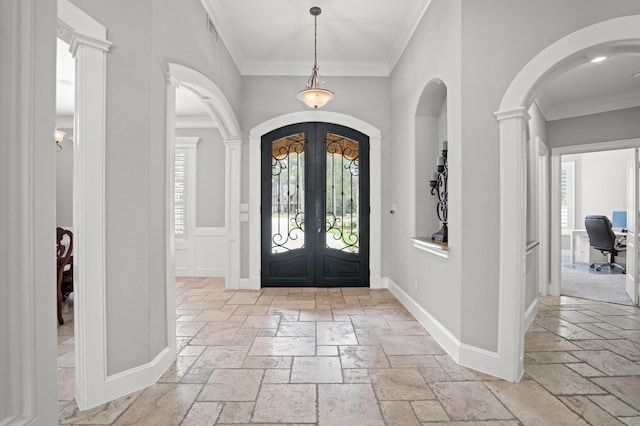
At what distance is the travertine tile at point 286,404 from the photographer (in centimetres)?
202

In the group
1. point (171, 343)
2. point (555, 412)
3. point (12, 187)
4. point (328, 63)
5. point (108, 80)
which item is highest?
point (328, 63)

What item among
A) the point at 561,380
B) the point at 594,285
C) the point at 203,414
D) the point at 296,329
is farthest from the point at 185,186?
the point at 594,285

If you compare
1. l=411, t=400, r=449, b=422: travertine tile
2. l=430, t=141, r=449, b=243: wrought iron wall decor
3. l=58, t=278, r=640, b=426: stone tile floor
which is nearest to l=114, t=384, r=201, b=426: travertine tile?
l=58, t=278, r=640, b=426: stone tile floor

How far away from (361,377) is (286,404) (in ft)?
2.03

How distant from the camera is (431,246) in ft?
10.9

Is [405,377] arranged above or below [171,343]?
below

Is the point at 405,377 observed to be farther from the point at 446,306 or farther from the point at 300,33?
the point at 300,33

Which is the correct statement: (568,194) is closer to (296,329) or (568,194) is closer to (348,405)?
(296,329)

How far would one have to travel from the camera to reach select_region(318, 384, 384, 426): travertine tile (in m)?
2.00

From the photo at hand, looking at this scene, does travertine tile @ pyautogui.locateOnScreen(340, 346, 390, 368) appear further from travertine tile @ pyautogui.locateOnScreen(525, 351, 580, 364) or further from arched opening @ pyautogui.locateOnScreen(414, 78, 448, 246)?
arched opening @ pyautogui.locateOnScreen(414, 78, 448, 246)

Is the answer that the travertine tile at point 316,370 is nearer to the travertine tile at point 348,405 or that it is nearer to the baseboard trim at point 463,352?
the travertine tile at point 348,405

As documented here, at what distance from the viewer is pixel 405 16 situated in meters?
3.88

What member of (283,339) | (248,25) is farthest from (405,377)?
(248,25)

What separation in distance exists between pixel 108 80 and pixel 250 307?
296 cm
